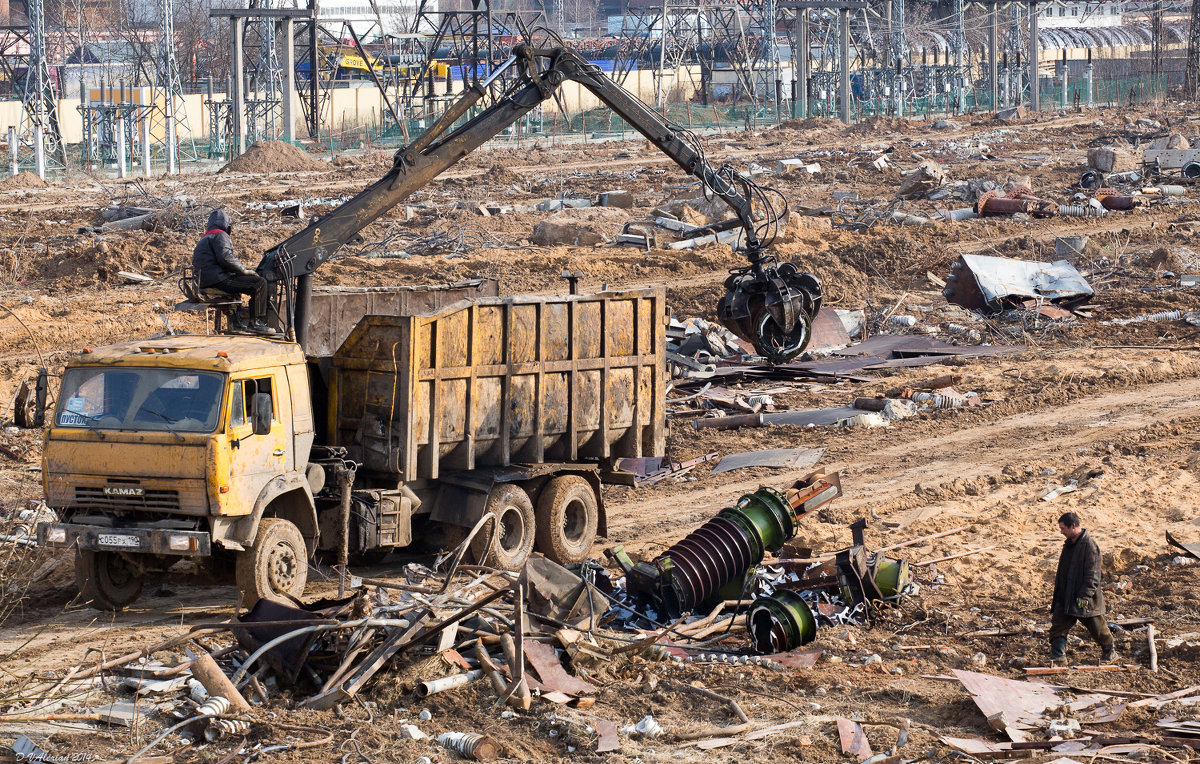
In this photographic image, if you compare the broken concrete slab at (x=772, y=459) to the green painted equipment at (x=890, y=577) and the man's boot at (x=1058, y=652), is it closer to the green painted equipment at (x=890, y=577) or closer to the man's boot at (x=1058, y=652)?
the green painted equipment at (x=890, y=577)

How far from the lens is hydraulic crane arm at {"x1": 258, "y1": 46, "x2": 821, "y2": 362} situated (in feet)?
43.8

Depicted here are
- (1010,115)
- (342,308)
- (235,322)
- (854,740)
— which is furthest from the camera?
(1010,115)

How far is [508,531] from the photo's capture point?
44.4 ft

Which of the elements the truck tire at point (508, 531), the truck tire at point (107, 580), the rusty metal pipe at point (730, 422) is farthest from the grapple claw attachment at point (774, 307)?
the truck tire at point (107, 580)

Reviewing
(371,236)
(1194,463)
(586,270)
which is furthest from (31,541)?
(371,236)

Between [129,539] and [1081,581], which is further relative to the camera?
[129,539]

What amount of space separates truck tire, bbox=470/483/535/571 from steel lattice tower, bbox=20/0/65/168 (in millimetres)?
34826

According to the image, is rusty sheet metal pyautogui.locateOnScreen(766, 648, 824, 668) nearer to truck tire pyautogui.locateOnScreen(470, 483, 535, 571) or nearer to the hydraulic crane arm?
truck tire pyautogui.locateOnScreen(470, 483, 535, 571)

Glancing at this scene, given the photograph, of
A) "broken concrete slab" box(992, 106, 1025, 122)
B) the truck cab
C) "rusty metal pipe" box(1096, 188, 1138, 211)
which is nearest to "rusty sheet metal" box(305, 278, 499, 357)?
the truck cab

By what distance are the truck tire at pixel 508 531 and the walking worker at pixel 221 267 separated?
264cm

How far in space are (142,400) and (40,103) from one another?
36.8 metres

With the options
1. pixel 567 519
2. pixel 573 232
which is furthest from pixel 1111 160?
pixel 567 519

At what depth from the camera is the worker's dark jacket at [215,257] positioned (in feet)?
40.2

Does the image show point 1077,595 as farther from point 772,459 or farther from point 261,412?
point 772,459
